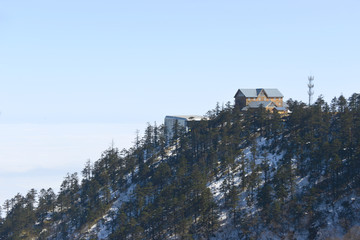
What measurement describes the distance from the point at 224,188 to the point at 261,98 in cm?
5843

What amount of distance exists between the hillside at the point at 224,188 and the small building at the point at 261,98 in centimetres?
1493

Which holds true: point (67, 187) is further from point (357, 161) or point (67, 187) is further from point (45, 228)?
point (357, 161)

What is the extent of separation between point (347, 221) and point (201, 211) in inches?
1079

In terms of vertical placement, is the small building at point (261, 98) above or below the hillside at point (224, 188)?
above

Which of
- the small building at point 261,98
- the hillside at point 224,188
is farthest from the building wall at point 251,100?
the hillside at point 224,188

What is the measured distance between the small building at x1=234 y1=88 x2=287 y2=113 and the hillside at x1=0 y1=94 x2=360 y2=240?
1493 cm

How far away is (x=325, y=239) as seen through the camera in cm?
7256

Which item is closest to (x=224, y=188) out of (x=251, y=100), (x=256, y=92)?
(x=251, y=100)

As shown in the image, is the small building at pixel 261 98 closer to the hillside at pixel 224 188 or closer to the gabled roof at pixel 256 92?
the gabled roof at pixel 256 92

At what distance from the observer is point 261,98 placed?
5517 inches

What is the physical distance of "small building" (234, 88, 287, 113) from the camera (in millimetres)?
136125

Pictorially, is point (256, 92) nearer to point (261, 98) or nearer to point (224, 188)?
point (261, 98)

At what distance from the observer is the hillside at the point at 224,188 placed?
77438 mm

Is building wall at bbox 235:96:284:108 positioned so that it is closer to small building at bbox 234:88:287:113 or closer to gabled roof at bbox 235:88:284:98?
small building at bbox 234:88:287:113
